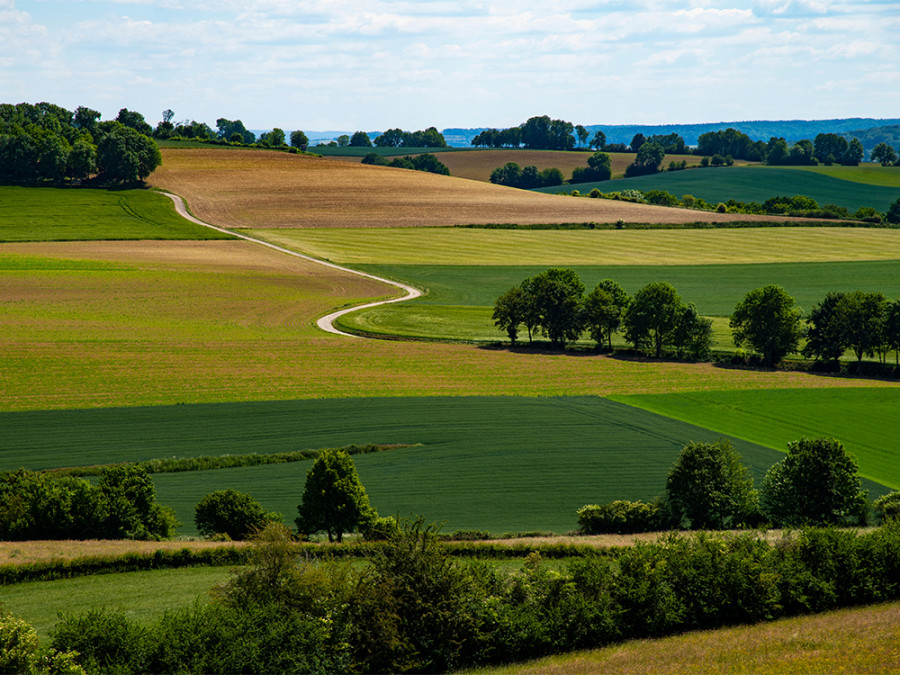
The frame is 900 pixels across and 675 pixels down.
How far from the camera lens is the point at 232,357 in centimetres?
6366

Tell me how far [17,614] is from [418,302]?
217ft

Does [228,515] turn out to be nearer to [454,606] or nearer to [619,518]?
[454,606]

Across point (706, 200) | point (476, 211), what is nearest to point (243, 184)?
point (476, 211)

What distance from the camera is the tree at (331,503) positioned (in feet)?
113

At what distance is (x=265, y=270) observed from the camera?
99.9m

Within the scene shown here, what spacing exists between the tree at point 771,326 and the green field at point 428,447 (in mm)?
22954

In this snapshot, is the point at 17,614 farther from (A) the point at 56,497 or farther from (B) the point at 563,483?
(B) the point at 563,483

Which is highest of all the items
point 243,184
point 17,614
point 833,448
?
point 243,184

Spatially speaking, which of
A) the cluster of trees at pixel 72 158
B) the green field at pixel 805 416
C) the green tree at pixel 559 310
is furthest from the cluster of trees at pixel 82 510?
the cluster of trees at pixel 72 158

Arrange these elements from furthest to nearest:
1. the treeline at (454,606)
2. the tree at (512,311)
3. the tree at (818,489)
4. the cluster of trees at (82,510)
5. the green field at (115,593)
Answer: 1. the tree at (512,311)
2. the tree at (818,489)
3. the cluster of trees at (82,510)
4. the green field at (115,593)
5. the treeline at (454,606)

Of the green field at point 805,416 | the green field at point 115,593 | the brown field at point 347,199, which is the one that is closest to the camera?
the green field at point 115,593

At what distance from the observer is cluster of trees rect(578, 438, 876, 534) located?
119 ft

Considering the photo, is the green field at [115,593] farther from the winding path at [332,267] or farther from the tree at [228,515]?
the winding path at [332,267]

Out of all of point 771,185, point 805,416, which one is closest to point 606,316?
point 805,416
